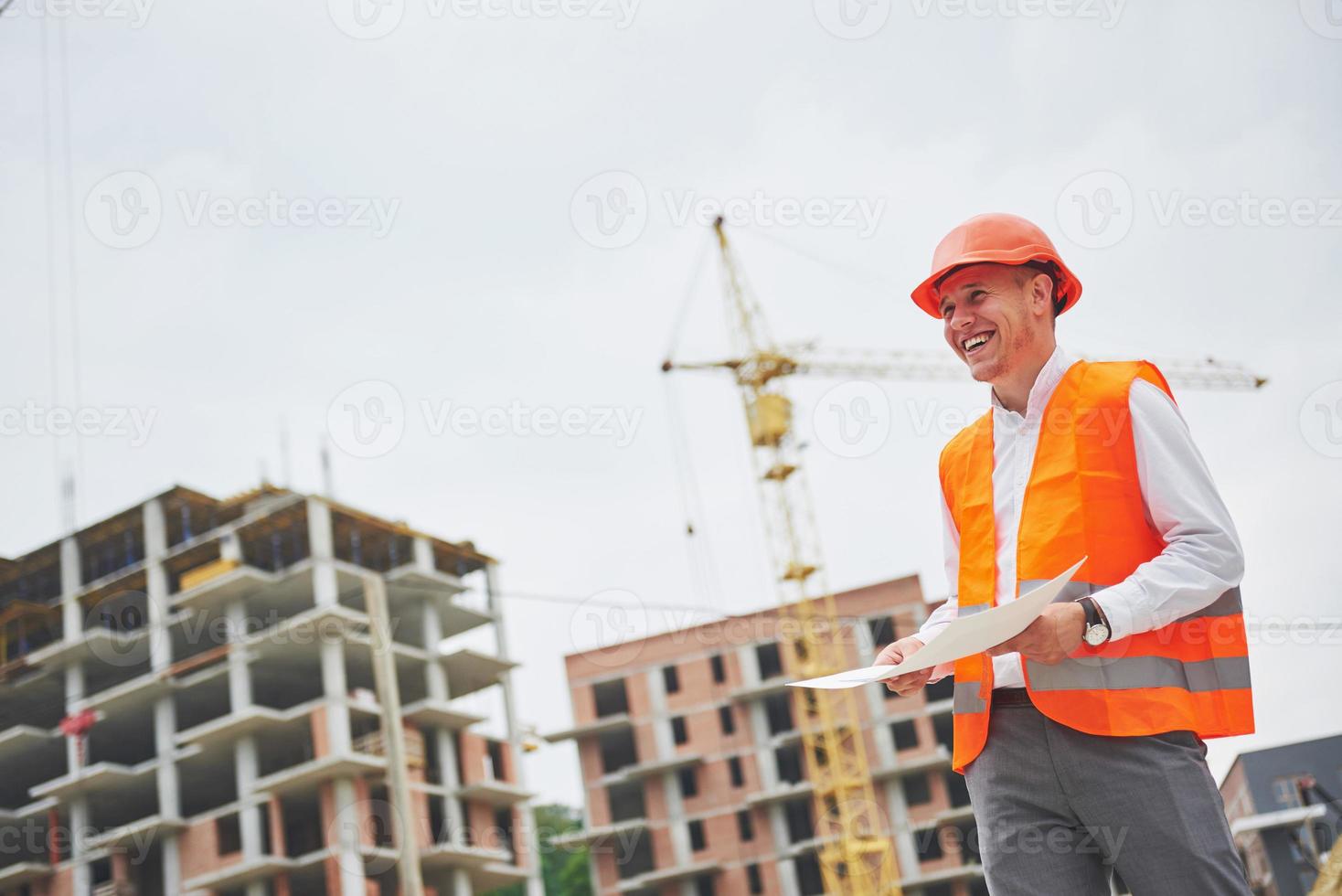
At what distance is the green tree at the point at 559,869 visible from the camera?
6769cm

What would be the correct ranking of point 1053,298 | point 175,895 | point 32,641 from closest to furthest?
1. point 1053,298
2. point 175,895
3. point 32,641

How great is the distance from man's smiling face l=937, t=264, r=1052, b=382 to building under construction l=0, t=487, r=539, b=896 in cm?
4329

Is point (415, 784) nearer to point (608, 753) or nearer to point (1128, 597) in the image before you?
point (608, 753)

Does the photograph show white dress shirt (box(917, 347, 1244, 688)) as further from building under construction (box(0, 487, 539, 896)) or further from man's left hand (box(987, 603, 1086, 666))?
building under construction (box(0, 487, 539, 896))

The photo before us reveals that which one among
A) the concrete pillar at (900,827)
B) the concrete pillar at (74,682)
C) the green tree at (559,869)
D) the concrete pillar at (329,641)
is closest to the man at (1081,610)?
the concrete pillar at (329,641)

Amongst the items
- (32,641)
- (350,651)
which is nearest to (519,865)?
(350,651)

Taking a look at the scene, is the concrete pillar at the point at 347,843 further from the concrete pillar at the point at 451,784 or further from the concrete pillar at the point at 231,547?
the concrete pillar at the point at 231,547

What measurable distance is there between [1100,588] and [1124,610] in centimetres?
16

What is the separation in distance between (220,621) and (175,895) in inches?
370

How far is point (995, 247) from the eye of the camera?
8.57 ft

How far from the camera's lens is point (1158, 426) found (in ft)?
8.05

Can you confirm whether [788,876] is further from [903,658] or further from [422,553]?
[903,658]

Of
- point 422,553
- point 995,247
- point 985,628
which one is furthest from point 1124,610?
point 422,553

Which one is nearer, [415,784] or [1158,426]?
[1158,426]
